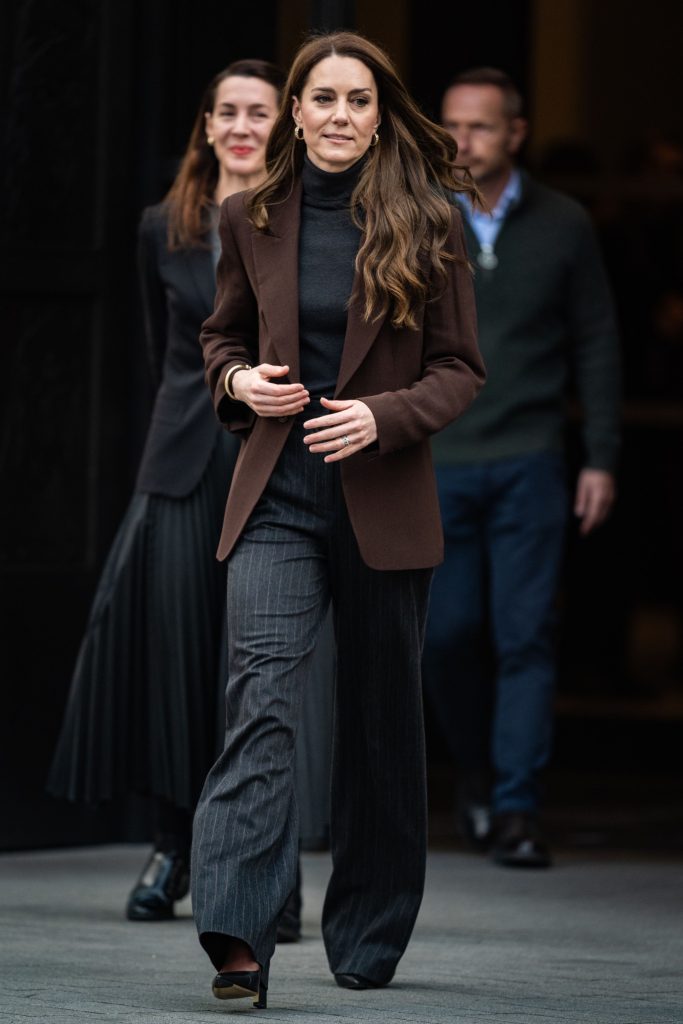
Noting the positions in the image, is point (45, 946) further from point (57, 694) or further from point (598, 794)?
point (598, 794)

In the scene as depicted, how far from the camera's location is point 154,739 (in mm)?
5695

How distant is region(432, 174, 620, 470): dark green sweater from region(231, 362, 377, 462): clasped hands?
2.46 m

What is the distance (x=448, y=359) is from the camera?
15.0 ft

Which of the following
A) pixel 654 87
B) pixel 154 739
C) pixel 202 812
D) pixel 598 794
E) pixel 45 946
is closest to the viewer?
pixel 202 812

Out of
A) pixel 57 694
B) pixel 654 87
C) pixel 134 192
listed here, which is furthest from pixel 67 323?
pixel 654 87

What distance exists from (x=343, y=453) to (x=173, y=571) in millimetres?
1458

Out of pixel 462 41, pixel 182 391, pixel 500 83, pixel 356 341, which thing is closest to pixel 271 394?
pixel 356 341

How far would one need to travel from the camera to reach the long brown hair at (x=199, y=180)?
5.64m

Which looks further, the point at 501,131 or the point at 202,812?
the point at 501,131

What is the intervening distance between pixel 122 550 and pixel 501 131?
1973 millimetres

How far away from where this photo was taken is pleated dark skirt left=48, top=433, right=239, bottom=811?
223 inches

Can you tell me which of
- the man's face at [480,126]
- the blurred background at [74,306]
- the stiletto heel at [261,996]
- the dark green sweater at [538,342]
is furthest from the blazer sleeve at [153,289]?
the stiletto heel at [261,996]

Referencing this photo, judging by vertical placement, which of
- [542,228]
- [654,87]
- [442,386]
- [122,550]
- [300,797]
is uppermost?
[654,87]

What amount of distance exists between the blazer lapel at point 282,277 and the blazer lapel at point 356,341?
0.09 meters
